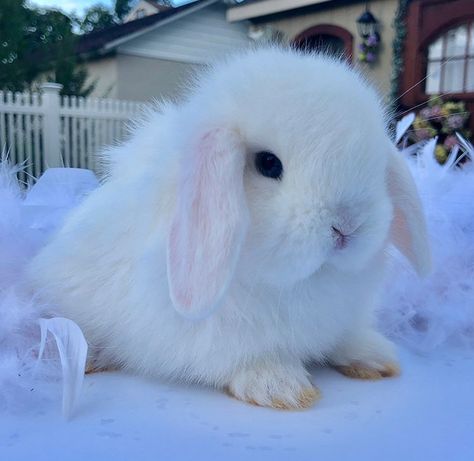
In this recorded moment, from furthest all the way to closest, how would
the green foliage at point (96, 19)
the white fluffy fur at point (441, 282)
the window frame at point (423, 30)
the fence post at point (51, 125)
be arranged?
the green foliage at point (96, 19), the fence post at point (51, 125), the window frame at point (423, 30), the white fluffy fur at point (441, 282)

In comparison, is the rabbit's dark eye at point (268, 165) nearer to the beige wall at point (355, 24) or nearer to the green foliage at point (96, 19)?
the beige wall at point (355, 24)

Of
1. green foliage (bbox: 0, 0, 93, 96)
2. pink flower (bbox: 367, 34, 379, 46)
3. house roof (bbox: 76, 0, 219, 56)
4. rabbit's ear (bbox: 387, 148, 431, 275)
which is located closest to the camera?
rabbit's ear (bbox: 387, 148, 431, 275)

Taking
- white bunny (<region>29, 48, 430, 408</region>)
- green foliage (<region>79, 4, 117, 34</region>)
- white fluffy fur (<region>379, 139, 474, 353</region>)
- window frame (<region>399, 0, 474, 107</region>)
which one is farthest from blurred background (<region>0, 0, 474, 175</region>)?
green foliage (<region>79, 4, 117, 34</region>)

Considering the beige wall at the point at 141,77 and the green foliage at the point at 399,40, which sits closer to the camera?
the green foliage at the point at 399,40

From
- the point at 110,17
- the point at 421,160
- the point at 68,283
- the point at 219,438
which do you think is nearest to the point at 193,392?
the point at 219,438

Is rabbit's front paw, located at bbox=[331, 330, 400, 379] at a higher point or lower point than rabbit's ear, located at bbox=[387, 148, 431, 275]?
lower

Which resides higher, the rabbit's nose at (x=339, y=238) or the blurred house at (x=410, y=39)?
the blurred house at (x=410, y=39)

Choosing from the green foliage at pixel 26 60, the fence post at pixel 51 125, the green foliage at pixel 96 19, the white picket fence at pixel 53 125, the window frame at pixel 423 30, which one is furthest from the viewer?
the green foliage at pixel 96 19

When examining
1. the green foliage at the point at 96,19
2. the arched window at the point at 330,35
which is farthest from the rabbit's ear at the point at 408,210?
the green foliage at the point at 96,19

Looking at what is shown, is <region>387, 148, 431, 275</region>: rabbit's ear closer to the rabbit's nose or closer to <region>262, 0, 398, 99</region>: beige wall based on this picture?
the rabbit's nose
